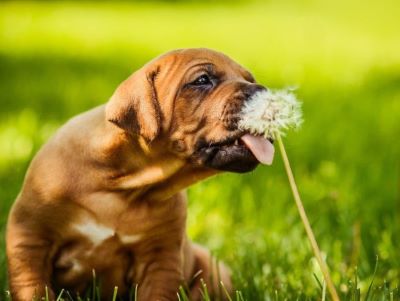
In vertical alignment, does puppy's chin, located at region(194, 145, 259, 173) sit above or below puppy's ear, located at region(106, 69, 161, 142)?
below

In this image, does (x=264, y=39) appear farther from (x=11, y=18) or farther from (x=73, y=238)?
(x=73, y=238)

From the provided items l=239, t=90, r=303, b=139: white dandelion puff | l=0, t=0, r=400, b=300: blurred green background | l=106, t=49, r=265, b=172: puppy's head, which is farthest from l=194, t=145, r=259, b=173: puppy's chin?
l=0, t=0, r=400, b=300: blurred green background

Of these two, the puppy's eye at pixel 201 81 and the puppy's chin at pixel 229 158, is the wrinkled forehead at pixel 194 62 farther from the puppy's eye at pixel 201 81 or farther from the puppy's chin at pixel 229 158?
the puppy's chin at pixel 229 158


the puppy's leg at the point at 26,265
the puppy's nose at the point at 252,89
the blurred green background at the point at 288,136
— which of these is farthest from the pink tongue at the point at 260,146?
the puppy's leg at the point at 26,265

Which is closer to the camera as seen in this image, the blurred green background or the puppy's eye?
the puppy's eye

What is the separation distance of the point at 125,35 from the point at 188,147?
31.4 feet

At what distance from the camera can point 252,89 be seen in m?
2.86

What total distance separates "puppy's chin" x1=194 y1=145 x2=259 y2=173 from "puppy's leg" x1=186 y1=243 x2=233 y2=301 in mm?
658

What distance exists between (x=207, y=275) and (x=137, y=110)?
1.02 m

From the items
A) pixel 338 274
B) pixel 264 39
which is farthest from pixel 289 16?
pixel 338 274

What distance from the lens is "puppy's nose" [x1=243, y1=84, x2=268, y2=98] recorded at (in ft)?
9.29

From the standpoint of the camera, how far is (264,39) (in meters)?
12.8

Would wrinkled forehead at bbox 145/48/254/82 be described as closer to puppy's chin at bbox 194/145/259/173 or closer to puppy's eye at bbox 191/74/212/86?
puppy's eye at bbox 191/74/212/86

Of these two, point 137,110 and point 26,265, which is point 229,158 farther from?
point 26,265
